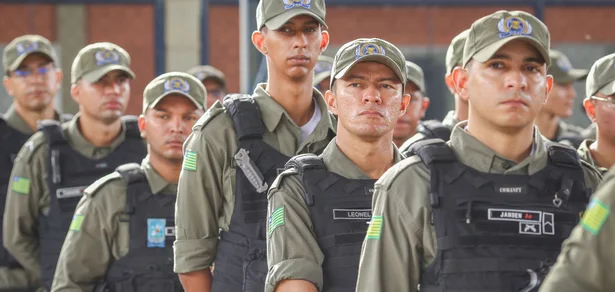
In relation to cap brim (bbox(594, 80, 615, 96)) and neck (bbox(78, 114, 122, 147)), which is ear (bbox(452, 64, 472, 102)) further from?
neck (bbox(78, 114, 122, 147))

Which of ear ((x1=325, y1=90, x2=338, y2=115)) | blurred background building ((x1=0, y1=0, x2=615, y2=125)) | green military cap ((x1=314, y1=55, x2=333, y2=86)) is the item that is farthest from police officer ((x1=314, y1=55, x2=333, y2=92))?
ear ((x1=325, y1=90, x2=338, y2=115))

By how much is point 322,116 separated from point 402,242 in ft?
6.13

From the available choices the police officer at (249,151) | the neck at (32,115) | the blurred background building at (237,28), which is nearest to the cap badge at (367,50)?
the police officer at (249,151)

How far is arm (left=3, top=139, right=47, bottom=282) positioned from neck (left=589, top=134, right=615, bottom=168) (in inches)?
142

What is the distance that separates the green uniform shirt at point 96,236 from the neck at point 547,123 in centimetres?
348

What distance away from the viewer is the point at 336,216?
5285 millimetres

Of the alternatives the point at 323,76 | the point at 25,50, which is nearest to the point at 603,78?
the point at 323,76

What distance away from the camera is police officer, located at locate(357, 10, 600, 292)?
14.3ft

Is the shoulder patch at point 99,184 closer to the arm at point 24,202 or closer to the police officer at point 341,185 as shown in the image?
the arm at point 24,202

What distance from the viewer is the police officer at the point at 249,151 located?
→ 19.3 feet

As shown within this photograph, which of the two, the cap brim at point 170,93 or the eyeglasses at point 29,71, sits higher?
the eyeglasses at point 29,71

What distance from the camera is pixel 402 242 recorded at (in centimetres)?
437

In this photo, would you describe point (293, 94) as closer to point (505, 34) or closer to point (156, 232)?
point (156, 232)

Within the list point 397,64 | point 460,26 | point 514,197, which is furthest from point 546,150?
point 460,26
